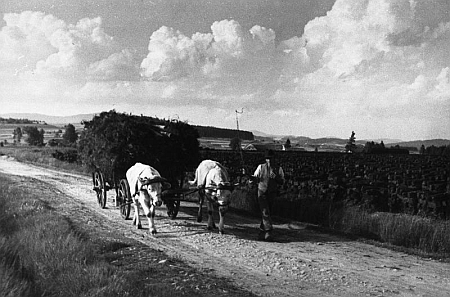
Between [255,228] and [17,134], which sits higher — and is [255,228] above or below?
below

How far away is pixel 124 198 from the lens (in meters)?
15.9

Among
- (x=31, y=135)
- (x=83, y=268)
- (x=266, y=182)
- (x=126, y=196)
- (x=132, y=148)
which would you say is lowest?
(x=83, y=268)

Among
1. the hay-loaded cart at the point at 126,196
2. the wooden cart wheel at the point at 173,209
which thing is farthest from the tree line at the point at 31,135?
the wooden cart wheel at the point at 173,209

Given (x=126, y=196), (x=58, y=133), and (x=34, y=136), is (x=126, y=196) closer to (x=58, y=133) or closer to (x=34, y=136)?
(x=34, y=136)

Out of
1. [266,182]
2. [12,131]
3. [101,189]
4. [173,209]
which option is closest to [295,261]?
[266,182]

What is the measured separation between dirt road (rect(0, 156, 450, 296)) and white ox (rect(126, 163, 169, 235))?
1.83 feet

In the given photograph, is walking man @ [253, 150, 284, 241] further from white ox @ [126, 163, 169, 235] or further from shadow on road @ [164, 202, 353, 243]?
white ox @ [126, 163, 169, 235]

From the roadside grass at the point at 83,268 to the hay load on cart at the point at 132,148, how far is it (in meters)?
4.09

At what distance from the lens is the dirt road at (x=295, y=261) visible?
848 cm

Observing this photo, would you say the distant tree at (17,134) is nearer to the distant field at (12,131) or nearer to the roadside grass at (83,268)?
the distant field at (12,131)

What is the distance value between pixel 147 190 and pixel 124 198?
103 inches

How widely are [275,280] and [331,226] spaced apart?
23.2 feet

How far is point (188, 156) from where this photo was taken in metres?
17.2

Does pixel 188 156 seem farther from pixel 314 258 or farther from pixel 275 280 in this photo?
pixel 275 280
